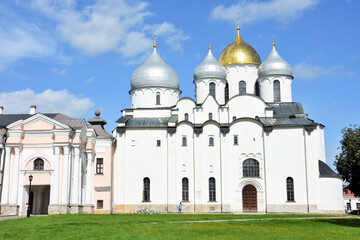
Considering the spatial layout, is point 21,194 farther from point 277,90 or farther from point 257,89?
point 277,90

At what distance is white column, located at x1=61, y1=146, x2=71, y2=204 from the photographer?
119ft

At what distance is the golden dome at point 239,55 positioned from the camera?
48.5 metres

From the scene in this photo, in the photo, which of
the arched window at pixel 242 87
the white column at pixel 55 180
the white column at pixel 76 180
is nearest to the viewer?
the white column at pixel 55 180

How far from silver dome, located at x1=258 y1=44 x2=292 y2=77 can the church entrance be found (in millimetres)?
24932

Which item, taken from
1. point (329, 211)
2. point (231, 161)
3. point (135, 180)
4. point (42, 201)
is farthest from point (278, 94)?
point (42, 201)

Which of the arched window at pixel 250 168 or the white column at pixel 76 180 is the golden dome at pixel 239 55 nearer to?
the arched window at pixel 250 168

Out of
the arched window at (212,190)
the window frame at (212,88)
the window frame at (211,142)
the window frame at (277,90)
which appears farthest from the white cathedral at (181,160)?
the window frame at (212,88)

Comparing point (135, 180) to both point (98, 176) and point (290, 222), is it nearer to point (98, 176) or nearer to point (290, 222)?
point (98, 176)

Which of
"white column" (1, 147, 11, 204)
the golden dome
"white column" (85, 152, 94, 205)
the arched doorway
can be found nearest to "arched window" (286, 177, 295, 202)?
the arched doorway

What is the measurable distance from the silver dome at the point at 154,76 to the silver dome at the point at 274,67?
9300 mm

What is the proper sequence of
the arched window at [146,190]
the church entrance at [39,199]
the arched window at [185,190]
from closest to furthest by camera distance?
1. the church entrance at [39,199]
2. the arched window at [185,190]
3. the arched window at [146,190]

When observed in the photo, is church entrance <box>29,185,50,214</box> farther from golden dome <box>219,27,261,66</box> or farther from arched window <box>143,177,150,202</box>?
golden dome <box>219,27,261,66</box>

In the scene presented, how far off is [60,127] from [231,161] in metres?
16.0

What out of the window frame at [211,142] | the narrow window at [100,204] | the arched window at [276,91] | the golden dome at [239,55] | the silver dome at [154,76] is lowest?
the narrow window at [100,204]
